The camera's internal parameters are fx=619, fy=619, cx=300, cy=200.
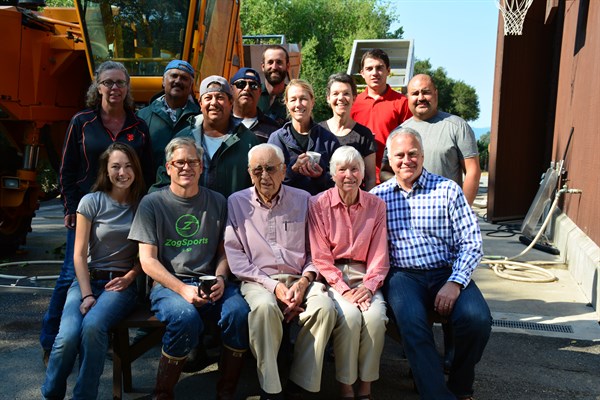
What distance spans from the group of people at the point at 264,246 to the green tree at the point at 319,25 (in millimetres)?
41276

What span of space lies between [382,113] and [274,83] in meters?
1.06

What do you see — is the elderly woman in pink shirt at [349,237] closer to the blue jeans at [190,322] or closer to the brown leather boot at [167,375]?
the blue jeans at [190,322]

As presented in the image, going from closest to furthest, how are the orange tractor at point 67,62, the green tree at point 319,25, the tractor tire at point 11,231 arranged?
the orange tractor at point 67,62 < the tractor tire at point 11,231 < the green tree at point 319,25

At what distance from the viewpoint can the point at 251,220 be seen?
3.87m

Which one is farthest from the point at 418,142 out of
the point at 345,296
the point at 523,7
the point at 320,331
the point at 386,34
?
the point at 386,34

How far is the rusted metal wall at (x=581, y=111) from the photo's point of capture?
7371mm

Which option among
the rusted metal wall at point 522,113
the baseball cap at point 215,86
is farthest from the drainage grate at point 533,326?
the rusted metal wall at point 522,113

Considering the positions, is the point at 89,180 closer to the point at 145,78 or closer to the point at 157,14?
the point at 145,78

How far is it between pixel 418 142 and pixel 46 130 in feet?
17.8

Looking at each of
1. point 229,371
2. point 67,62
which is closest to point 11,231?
point 67,62

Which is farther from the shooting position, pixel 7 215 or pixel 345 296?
pixel 7 215

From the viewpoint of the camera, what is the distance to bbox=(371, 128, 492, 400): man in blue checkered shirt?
11.6 feet

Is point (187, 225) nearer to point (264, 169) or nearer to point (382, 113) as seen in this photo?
point (264, 169)

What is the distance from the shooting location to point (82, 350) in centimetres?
344
